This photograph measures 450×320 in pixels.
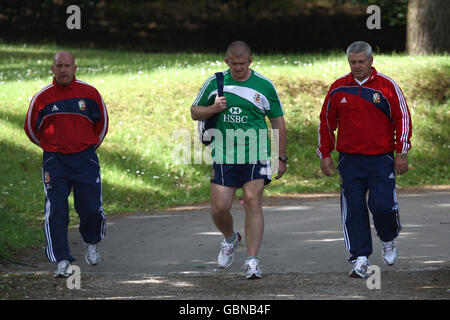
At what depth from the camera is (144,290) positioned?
7.80 meters

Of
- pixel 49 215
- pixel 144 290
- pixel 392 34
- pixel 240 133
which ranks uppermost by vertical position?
pixel 392 34

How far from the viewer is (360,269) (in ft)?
26.6

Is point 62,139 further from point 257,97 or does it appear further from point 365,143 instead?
point 365,143

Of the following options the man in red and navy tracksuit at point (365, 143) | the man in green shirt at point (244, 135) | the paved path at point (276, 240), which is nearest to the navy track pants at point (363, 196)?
the man in red and navy tracksuit at point (365, 143)

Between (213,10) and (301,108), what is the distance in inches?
646

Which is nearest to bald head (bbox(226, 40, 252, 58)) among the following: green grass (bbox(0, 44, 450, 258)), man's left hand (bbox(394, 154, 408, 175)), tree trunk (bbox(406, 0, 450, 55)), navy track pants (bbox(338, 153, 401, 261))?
navy track pants (bbox(338, 153, 401, 261))

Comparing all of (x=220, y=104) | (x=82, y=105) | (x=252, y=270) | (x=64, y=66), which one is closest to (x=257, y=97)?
(x=220, y=104)

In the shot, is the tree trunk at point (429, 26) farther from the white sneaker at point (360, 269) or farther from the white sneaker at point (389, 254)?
the white sneaker at point (360, 269)

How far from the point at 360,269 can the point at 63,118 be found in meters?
2.97

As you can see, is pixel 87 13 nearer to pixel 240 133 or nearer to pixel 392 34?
pixel 392 34

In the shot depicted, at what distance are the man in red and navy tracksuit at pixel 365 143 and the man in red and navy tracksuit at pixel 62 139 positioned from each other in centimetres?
215

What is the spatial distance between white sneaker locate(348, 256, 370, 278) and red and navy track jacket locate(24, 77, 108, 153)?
262cm

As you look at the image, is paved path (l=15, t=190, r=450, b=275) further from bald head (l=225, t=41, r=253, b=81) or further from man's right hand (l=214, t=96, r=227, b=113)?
bald head (l=225, t=41, r=253, b=81)

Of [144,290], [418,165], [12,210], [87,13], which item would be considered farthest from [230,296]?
[87,13]
